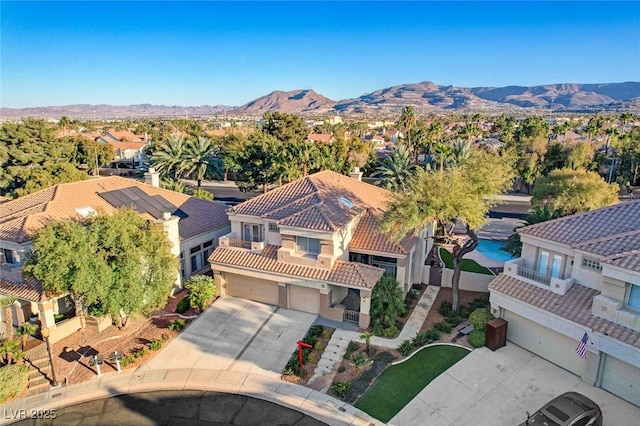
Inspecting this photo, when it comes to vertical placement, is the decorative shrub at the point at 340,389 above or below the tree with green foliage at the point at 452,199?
below

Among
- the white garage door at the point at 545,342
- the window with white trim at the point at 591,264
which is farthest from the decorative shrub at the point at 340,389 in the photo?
the window with white trim at the point at 591,264

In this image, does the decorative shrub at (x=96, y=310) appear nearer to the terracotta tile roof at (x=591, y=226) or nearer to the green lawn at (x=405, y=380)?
the green lawn at (x=405, y=380)

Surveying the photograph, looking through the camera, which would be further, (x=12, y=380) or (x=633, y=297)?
(x=12, y=380)

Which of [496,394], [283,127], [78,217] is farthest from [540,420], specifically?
[283,127]

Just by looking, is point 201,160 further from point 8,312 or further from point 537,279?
point 537,279

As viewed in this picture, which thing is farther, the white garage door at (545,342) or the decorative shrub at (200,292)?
the decorative shrub at (200,292)

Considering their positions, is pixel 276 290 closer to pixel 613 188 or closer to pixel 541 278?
pixel 541 278
